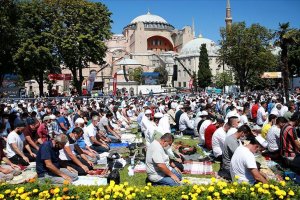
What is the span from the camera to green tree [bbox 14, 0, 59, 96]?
35.9 meters

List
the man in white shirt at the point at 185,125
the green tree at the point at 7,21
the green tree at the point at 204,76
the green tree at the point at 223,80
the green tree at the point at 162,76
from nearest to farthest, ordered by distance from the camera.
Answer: the man in white shirt at the point at 185,125
the green tree at the point at 7,21
the green tree at the point at 223,80
the green tree at the point at 204,76
the green tree at the point at 162,76

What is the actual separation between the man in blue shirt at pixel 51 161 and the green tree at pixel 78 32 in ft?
100

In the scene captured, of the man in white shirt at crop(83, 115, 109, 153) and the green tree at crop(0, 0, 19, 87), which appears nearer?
the man in white shirt at crop(83, 115, 109, 153)

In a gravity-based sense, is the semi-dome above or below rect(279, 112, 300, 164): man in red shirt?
above

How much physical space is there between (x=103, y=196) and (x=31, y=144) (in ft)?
18.1

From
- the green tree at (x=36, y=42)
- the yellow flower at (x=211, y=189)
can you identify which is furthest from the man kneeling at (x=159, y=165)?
the green tree at (x=36, y=42)

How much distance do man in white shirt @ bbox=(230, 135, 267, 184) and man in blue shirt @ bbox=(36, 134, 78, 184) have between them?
145 inches

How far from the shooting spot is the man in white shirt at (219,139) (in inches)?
A: 366

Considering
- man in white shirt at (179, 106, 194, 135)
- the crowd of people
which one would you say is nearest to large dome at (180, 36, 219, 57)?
man in white shirt at (179, 106, 194, 135)

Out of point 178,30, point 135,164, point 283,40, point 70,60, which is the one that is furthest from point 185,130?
point 178,30

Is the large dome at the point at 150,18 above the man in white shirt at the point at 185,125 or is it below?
above

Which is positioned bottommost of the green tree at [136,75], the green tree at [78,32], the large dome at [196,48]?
the green tree at [136,75]

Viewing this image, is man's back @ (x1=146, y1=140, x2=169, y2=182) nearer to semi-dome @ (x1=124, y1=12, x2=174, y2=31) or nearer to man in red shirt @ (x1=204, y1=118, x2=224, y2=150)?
man in red shirt @ (x1=204, y1=118, x2=224, y2=150)

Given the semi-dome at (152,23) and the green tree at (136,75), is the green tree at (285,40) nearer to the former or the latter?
the green tree at (136,75)
